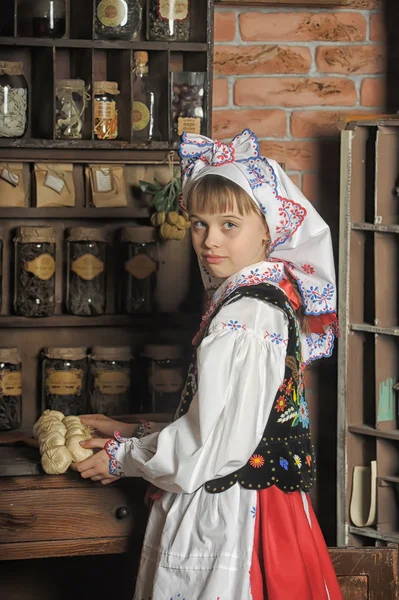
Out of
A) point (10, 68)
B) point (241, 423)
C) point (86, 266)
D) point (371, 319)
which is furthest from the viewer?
point (371, 319)

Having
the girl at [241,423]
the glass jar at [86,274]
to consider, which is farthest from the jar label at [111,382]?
the girl at [241,423]

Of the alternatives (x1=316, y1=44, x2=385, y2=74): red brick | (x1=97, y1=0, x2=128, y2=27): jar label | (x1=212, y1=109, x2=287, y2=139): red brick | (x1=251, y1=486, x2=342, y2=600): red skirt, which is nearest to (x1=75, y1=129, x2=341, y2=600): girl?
(x1=251, y1=486, x2=342, y2=600): red skirt

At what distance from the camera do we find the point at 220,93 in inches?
96.2

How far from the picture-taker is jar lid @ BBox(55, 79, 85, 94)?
82.6 inches

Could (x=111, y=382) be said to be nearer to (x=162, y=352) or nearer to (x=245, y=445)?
(x=162, y=352)

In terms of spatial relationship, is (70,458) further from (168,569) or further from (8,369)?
(8,369)

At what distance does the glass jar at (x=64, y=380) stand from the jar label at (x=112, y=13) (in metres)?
0.80

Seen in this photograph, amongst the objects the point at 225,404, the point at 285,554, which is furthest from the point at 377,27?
the point at 285,554

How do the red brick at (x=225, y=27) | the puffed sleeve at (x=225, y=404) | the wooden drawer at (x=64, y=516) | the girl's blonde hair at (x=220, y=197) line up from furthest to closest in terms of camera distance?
the red brick at (x=225, y=27)
the wooden drawer at (x=64, y=516)
the girl's blonde hair at (x=220, y=197)
the puffed sleeve at (x=225, y=404)

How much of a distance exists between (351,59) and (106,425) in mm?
1343

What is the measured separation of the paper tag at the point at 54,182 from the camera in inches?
85.0

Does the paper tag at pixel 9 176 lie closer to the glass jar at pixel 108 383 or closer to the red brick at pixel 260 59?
the glass jar at pixel 108 383

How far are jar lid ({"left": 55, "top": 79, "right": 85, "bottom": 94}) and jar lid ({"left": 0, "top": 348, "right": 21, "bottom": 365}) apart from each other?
639 millimetres

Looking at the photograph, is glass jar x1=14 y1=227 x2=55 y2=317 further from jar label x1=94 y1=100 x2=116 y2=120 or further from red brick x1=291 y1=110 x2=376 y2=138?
red brick x1=291 y1=110 x2=376 y2=138
